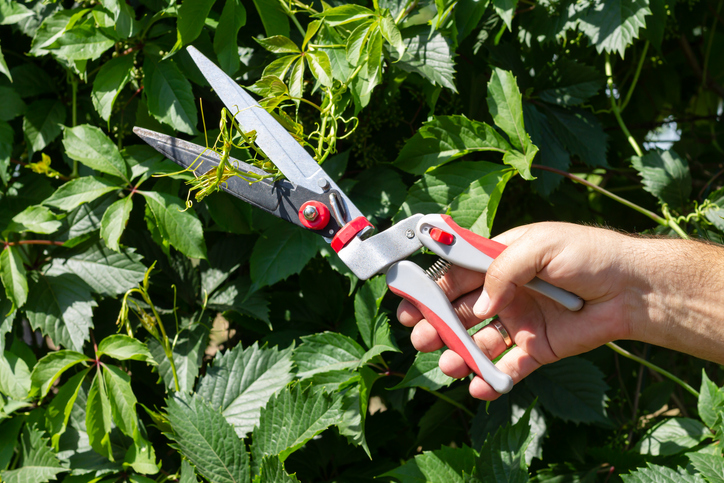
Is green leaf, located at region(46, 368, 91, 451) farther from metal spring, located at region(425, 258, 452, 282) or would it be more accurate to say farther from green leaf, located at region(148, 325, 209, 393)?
metal spring, located at region(425, 258, 452, 282)

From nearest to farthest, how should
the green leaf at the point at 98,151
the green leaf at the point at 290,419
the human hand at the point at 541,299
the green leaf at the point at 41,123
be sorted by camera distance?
the human hand at the point at 541,299, the green leaf at the point at 290,419, the green leaf at the point at 98,151, the green leaf at the point at 41,123

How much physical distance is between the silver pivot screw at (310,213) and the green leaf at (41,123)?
78 centimetres

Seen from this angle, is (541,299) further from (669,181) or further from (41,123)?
(41,123)

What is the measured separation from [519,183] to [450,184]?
0.46 meters

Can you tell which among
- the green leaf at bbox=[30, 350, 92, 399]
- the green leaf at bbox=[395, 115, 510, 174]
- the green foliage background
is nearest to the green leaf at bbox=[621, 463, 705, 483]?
the green foliage background

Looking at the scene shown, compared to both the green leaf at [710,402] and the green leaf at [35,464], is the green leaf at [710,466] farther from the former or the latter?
the green leaf at [35,464]

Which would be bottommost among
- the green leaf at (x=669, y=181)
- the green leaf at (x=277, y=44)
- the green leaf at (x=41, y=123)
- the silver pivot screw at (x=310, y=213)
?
the green leaf at (x=669, y=181)

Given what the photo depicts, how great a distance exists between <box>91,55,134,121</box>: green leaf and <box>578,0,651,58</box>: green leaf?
111cm

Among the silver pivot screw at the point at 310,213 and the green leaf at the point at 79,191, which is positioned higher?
the green leaf at the point at 79,191

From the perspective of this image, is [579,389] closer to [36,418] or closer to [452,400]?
[452,400]

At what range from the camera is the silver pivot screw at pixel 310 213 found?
1039 mm

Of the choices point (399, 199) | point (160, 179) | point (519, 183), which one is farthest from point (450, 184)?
point (160, 179)

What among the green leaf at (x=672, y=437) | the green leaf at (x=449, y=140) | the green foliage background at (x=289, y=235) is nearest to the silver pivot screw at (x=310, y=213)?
the green foliage background at (x=289, y=235)

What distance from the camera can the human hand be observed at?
997mm
